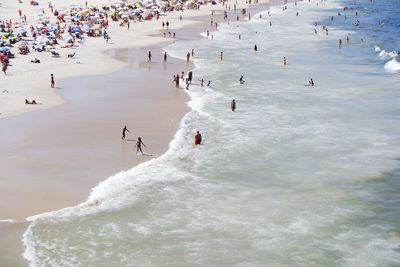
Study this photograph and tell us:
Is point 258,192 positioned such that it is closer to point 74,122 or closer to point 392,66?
point 74,122

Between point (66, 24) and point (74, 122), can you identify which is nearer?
point (74, 122)

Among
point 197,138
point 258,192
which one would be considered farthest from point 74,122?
point 258,192

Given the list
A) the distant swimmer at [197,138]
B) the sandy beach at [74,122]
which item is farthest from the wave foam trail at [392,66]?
the distant swimmer at [197,138]

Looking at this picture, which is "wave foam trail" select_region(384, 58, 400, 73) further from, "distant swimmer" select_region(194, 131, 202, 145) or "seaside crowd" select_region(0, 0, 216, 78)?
A: "seaside crowd" select_region(0, 0, 216, 78)

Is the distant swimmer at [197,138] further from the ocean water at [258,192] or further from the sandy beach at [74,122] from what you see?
the sandy beach at [74,122]

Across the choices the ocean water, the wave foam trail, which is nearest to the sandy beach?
A: the ocean water

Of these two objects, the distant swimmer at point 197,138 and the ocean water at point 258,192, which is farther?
the distant swimmer at point 197,138

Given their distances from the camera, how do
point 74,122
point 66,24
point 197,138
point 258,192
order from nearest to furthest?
point 258,192 → point 197,138 → point 74,122 → point 66,24
